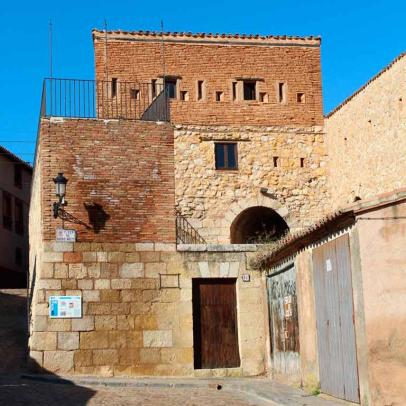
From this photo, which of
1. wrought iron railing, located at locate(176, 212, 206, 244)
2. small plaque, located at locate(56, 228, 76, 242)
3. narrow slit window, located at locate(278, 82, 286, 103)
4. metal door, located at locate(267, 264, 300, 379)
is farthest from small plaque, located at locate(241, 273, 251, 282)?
narrow slit window, located at locate(278, 82, 286, 103)

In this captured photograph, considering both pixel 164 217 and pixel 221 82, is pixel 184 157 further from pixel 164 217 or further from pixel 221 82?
pixel 164 217

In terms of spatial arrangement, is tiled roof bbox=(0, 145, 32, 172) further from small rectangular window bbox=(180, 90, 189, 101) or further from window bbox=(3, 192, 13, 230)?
small rectangular window bbox=(180, 90, 189, 101)

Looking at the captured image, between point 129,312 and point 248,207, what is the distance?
34.4ft

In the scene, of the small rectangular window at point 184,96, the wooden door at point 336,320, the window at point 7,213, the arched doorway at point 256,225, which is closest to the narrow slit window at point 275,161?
the arched doorway at point 256,225

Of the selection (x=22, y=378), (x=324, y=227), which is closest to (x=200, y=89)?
(x=22, y=378)

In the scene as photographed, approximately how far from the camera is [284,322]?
49.6 feet

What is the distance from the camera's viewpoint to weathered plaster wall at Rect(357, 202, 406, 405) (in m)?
10.3

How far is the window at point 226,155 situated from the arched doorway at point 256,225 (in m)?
1.61

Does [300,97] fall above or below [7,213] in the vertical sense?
above

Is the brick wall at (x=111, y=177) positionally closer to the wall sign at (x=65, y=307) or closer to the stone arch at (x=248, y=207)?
the wall sign at (x=65, y=307)

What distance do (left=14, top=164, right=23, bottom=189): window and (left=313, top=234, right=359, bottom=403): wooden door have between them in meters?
25.4

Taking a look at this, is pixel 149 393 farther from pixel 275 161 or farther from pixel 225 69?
pixel 225 69

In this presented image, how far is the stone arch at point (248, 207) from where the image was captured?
2567cm

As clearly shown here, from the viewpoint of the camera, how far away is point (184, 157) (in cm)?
2603
